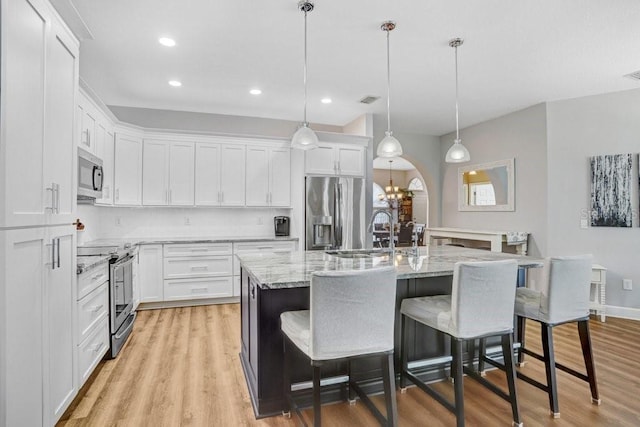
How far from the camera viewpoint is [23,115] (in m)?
1.56

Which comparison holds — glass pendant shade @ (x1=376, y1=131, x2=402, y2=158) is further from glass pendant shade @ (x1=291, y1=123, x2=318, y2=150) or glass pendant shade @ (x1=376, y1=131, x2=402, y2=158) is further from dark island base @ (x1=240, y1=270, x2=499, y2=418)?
dark island base @ (x1=240, y1=270, x2=499, y2=418)

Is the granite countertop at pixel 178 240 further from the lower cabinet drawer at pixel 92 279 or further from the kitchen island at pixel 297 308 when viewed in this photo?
the kitchen island at pixel 297 308

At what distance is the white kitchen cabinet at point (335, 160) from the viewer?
16.6 feet

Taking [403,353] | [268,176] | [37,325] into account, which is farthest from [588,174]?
[37,325]

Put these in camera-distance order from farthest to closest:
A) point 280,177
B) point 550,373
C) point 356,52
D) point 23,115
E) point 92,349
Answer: point 280,177
point 356,52
point 92,349
point 550,373
point 23,115

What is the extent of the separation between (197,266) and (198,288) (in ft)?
0.96

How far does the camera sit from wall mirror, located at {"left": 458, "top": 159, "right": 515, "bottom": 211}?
5.23 m

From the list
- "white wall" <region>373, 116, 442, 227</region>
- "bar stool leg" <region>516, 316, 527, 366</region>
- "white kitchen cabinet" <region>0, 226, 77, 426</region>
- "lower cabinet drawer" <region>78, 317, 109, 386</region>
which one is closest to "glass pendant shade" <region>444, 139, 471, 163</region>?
"bar stool leg" <region>516, 316, 527, 366</region>

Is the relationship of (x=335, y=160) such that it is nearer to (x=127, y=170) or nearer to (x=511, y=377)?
(x=127, y=170)

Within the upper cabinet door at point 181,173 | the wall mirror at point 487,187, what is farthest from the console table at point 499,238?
the upper cabinet door at point 181,173

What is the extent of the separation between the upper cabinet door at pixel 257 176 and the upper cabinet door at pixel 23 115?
3214mm

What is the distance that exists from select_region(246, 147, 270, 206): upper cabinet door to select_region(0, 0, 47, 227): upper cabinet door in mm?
3214

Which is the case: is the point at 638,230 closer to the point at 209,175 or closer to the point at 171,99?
the point at 209,175

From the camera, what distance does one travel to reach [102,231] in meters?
4.56
